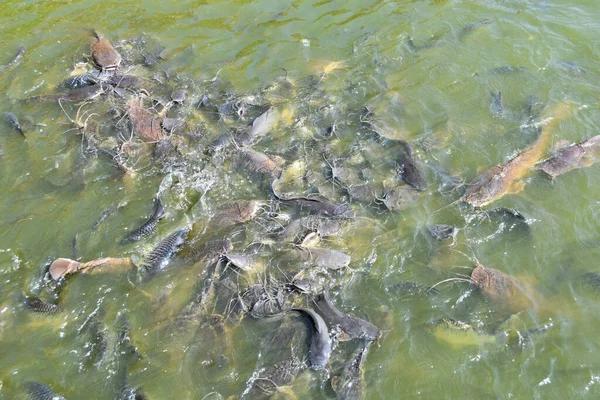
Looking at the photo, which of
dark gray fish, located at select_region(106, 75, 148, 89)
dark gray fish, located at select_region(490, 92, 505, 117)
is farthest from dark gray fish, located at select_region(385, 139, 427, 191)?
dark gray fish, located at select_region(106, 75, 148, 89)

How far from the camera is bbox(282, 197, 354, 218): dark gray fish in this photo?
5465 mm

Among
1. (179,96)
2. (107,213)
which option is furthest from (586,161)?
(107,213)

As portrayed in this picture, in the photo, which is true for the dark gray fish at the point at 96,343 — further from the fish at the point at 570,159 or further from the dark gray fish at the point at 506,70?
the dark gray fish at the point at 506,70

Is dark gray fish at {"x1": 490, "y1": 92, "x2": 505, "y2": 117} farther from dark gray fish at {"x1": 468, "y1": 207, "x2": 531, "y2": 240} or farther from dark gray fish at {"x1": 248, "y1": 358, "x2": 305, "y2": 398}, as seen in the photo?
dark gray fish at {"x1": 248, "y1": 358, "x2": 305, "y2": 398}

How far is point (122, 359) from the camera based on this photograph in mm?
4500

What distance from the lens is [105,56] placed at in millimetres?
7895

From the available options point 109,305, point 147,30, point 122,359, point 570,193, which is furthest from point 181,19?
point 570,193

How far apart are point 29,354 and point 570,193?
628cm

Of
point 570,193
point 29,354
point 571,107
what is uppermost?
point 571,107

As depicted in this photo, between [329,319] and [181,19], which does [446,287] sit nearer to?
[329,319]

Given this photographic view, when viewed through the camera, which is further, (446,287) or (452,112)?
(452,112)

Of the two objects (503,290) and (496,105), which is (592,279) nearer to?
(503,290)

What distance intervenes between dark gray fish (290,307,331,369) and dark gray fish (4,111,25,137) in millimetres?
5291

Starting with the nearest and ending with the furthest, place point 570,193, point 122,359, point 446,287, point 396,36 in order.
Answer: point 122,359 < point 446,287 < point 570,193 < point 396,36
